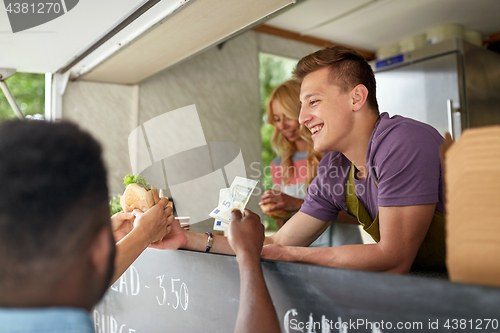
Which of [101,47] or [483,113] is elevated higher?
[101,47]

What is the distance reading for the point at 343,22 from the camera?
2.91 meters

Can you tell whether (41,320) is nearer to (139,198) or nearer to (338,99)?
(139,198)

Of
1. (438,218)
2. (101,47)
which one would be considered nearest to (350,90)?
(438,218)

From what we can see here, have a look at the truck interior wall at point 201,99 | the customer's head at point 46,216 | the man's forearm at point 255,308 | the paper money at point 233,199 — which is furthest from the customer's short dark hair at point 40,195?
the truck interior wall at point 201,99

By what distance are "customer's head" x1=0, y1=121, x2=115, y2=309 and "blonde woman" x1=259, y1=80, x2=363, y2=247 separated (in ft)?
4.93

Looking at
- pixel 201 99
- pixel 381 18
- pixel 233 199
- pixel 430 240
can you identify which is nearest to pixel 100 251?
pixel 233 199

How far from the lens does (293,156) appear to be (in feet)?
7.39

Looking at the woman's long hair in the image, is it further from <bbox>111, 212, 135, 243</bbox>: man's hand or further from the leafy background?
the leafy background

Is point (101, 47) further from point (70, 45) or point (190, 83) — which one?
point (190, 83)

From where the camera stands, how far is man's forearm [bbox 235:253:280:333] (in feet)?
2.38

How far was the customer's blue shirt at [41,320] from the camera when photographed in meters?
0.42

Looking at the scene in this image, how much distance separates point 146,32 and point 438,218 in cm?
123

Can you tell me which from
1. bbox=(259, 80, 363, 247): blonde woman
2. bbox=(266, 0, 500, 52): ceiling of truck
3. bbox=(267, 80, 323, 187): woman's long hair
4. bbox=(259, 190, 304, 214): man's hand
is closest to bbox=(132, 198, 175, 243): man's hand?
bbox=(259, 190, 304, 214): man's hand

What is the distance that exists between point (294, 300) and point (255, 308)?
0.13 meters
